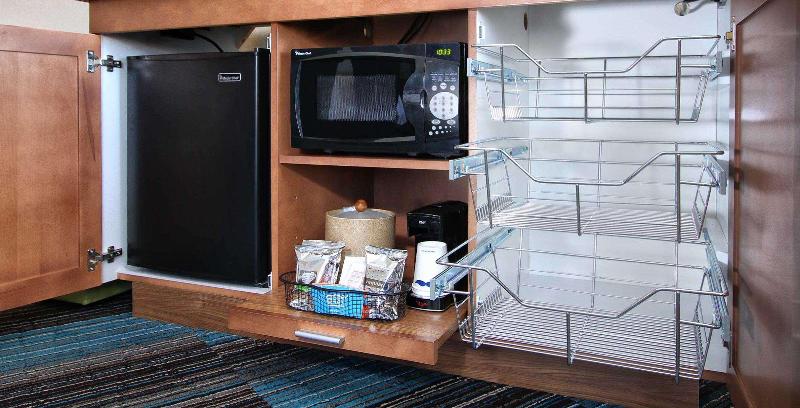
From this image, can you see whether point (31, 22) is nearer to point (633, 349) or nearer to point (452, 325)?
point (452, 325)

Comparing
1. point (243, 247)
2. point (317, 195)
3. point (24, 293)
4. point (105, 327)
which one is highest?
point (317, 195)

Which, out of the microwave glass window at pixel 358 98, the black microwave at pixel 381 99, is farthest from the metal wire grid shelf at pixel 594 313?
the microwave glass window at pixel 358 98

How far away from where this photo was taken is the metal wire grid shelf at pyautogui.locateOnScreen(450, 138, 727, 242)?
1449 millimetres

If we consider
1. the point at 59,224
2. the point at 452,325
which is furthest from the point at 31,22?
the point at 452,325

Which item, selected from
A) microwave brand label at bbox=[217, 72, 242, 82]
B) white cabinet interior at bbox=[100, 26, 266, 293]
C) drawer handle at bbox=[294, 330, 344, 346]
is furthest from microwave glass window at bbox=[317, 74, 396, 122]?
white cabinet interior at bbox=[100, 26, 266, 293]

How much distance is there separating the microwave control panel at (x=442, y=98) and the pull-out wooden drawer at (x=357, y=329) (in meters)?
0.44

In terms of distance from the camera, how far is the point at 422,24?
6.50 feet

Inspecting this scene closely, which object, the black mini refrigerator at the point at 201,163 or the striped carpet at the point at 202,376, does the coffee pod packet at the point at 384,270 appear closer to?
the striped carpet at the point at 202,376

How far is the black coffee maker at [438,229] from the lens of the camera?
1.67 meters

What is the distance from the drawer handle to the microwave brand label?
2.30 ft

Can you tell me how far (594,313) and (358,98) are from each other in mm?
804

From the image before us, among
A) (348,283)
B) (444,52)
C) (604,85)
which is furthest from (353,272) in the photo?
(604,85)

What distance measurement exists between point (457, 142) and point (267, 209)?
595 millimetres

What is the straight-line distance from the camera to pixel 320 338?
1555 millimetres
